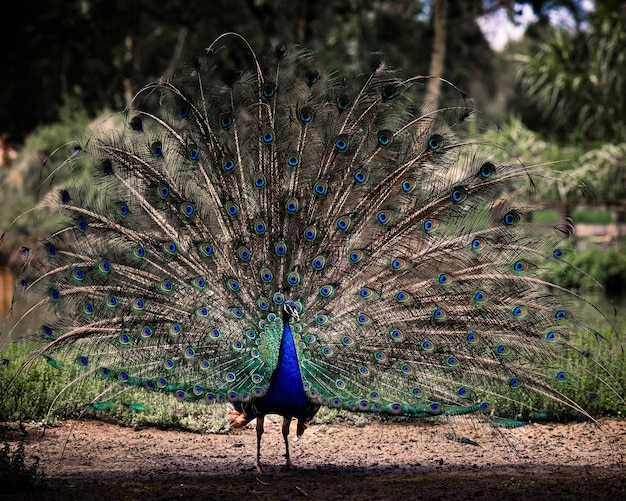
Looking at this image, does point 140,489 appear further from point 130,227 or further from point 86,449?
point 130,227

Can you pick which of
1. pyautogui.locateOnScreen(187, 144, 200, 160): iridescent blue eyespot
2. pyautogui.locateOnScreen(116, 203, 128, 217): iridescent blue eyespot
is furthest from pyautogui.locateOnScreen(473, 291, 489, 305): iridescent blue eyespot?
pyautogui.locateOnScreen(116, 203, 128, 217): iridescent blue eyespot

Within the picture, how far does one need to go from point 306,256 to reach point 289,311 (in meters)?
0.65

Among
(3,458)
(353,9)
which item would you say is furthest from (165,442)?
(353,9)

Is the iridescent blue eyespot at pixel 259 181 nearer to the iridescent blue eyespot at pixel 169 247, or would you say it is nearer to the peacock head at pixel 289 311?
the iridescent blue eyespot at pixel 169 247

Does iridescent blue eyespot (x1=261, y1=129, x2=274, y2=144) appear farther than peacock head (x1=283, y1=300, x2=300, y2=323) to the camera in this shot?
Yes

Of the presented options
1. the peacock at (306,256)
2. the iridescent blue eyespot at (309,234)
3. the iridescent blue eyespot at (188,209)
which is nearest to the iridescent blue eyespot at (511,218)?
the peacock at (306,256)

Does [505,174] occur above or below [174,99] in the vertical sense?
below

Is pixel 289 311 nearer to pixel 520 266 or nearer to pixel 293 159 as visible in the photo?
pixel 293 159

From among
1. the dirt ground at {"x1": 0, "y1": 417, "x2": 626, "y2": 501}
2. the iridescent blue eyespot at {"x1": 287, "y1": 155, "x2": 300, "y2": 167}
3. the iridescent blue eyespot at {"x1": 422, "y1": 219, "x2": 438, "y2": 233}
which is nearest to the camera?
the dirt ground at {"x1": 0, "y1": 417, "x2": 626, "y2": 501}

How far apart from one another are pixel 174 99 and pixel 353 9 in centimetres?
2002

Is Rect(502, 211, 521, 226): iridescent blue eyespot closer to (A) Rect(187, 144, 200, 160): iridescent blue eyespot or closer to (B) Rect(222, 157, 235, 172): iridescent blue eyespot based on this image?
(B) Rect(222, 157, 235, 172): iridescent blue eyespot

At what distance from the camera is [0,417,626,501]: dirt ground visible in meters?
5.58

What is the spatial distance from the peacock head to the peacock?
143mm

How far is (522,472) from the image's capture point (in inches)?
246
